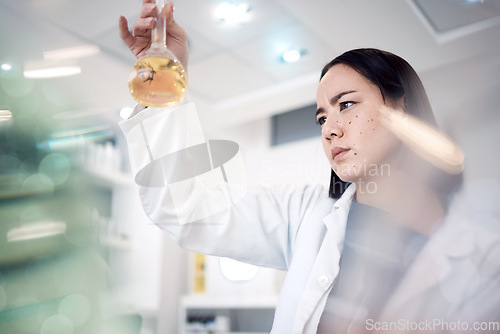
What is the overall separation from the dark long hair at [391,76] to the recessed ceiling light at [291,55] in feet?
3.03

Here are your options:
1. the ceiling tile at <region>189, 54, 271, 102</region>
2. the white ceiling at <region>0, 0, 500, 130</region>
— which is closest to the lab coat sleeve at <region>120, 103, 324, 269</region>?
the white ceiling at <region>0, 0, 500, 130</region>

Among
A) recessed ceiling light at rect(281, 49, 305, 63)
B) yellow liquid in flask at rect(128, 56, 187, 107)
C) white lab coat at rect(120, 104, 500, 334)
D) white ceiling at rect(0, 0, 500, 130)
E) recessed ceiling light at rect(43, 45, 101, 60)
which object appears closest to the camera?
yellow liquid in flask at rect(128, 56, 187, 107)

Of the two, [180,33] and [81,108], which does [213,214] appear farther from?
[81,108]

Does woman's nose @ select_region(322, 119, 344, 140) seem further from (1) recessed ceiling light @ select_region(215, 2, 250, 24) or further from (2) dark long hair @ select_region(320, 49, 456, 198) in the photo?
(1) recessed ceiling light @ select_region(215, 2, 250, 24)

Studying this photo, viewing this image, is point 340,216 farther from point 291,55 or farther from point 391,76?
point 291,55

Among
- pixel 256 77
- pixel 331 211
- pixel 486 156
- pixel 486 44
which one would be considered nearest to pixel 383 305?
pixel 331 211

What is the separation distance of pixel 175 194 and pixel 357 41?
3.56ft

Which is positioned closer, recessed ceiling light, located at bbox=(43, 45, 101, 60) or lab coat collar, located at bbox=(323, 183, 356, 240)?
lab coat collar, located at bbox=(323, 183, 356, 240)

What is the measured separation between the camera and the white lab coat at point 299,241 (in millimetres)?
542

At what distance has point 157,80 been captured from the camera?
33 centimetres

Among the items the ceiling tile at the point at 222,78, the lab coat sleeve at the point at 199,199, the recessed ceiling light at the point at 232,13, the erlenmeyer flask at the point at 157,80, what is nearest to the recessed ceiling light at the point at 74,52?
the ceiling tile at the point at 222,78

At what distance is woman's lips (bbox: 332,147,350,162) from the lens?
0.57 metres

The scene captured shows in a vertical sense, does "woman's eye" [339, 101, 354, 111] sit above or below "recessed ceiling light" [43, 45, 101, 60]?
below

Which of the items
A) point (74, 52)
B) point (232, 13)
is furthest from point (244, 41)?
point (74, 52)
